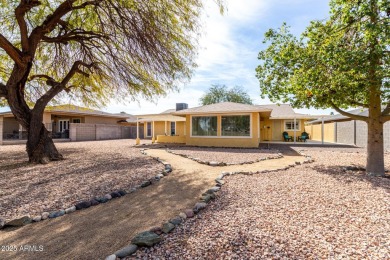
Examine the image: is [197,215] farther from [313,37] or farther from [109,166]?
[313,37]

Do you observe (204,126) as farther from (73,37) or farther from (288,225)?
(288,225)

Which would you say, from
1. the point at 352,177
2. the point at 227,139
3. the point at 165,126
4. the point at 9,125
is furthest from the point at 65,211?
the point at 9,125

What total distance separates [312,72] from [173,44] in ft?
15.8

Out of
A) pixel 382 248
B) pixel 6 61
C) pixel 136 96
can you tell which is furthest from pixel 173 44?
pixel 6 61

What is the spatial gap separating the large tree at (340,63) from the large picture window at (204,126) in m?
7.26

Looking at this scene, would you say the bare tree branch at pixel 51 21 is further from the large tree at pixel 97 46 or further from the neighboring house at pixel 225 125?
the neighboring house at pixel 225 125

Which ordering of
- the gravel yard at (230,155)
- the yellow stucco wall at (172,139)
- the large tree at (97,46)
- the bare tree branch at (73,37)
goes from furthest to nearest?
the yellow stucco wall at (172,139)
the gravel yard at (230,155)
the bare tree branch at (73,37)
the large tree at (97,46)

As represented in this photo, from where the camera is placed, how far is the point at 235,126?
14.5 meters

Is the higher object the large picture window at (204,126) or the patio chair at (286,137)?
the large picture window at (204,126)

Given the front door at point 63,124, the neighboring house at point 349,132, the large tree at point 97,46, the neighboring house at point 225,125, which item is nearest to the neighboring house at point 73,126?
the front door at point 63,124

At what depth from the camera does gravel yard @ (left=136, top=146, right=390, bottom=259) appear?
98.7 inches

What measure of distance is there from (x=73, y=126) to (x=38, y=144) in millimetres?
14278

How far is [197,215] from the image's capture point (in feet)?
11.7

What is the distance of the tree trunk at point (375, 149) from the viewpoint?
640cm
